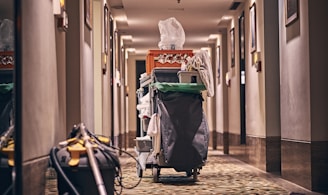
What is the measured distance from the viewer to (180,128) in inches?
252

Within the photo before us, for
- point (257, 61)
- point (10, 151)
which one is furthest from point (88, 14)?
point (10, 151)

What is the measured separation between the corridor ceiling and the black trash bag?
433 cm

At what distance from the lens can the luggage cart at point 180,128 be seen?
20.8 feet

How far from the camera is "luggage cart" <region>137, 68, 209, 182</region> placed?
6336 mm

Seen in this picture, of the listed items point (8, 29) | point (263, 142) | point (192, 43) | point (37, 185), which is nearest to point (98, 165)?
point (37, 185)

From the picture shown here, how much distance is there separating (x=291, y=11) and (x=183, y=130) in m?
1.79

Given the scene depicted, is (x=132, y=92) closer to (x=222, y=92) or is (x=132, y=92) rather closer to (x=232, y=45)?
(x=222, y=92)

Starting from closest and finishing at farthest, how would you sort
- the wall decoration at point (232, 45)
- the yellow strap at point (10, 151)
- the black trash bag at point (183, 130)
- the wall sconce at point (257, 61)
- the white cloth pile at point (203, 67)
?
the yellow strap at point (10, 151)
the black trash bag at point (183, 130)
the white cloth pile at point (203, 67)
the wall sconce at point (257, 61)
the wall decoration at point (232, 45)

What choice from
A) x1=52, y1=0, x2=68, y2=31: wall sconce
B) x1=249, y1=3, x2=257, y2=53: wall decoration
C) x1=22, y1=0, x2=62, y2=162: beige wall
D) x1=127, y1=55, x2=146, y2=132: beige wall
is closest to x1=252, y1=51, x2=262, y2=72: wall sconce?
x1=249, y1=3, x2=257, y2=53: wall decoration

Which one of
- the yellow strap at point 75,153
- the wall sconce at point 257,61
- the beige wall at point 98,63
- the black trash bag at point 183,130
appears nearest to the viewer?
the yellow strap at point 75,153

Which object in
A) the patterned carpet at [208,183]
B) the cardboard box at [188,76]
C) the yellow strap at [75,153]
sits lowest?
the patterned carpet at [208,183]

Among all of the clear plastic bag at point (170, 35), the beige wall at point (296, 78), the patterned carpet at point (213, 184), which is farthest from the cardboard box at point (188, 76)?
the clear plastic bag at point (170, 35)

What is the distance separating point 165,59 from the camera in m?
7.89

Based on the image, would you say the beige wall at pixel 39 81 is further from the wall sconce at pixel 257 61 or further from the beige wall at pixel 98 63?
the wall sconce at pixel 257 61
